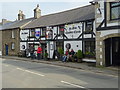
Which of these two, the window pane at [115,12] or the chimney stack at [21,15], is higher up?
the chimney stack at [21,15]

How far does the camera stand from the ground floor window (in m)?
17.6

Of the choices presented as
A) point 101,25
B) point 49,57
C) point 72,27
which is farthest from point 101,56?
point 49,57

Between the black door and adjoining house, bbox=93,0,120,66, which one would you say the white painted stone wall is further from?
the black door

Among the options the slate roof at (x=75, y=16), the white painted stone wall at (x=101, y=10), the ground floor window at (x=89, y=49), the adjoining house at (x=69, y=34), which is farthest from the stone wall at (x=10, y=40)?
the white painted stone wall at (x=101, y=10)

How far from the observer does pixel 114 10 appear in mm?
14234

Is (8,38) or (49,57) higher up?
(8,38)

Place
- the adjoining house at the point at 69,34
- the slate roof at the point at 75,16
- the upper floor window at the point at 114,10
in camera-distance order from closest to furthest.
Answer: the upper floor window at the point at 114,10 → the adjoining house at the point at 69,34 → the slate roof at the point at 75,16

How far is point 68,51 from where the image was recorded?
19688mm

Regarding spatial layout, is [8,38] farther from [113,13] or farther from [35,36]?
[113,13]

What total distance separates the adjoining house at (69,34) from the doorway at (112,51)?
7.95 ft

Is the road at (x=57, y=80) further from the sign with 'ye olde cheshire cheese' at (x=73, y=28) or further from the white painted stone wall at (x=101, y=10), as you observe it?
the sign with 'ye olde cheshire cheese' at (x=73, y=28)

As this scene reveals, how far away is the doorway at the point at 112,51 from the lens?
49.2ft

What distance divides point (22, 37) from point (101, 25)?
1731 cm

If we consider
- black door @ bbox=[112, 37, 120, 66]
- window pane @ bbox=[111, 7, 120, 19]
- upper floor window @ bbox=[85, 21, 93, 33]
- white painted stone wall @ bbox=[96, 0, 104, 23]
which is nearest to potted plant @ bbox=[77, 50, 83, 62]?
upper floor window @ bbox=[85, 21, 93, 33]
